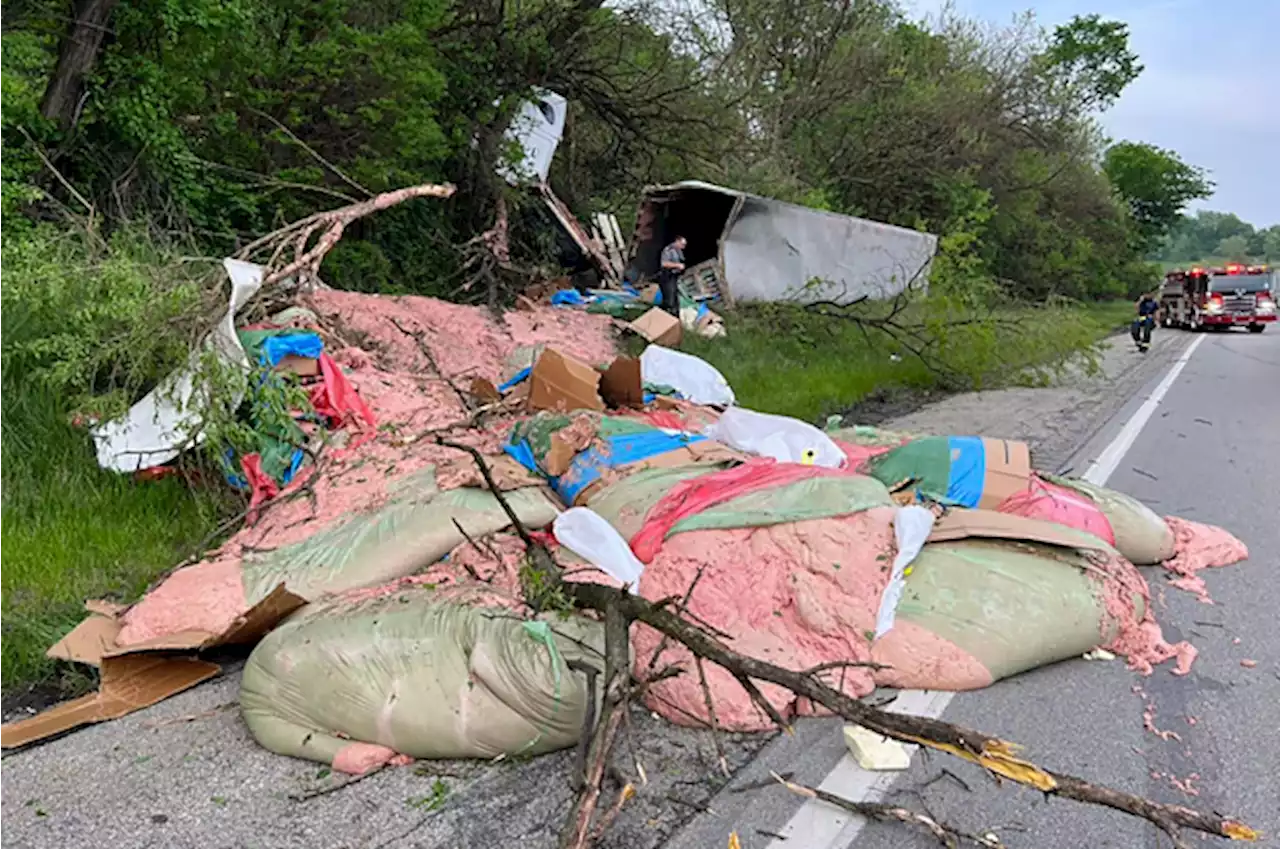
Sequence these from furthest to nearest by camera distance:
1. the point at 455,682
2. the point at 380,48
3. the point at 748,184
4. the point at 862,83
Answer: the point at 862,83 → the point at 748,184 → the point at 380,48 → the point at 455,682

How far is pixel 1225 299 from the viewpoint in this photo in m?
25.8

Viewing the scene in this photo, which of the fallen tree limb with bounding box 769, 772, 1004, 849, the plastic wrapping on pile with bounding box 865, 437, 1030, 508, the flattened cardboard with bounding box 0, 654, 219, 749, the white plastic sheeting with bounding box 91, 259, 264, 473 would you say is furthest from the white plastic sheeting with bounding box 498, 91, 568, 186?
the fallen tree limb with bounding box 769, 772, 1004, 849

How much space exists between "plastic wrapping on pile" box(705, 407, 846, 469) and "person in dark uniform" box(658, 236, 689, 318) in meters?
5.75

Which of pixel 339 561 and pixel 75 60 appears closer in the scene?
pixel 339 561

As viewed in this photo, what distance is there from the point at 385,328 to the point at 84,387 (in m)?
2.25

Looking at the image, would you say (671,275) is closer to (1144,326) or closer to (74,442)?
(74,442)

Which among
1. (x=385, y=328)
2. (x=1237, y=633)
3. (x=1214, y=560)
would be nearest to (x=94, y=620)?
(x=385, y=328)

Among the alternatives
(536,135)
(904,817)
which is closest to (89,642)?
(904,817)

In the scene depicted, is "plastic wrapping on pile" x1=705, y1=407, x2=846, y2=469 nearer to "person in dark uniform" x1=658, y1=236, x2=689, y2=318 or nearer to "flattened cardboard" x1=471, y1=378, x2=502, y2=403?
"flattened cardboard" x1=471, y1=378, x2=502, y2=403

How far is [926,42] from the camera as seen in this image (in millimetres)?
22859

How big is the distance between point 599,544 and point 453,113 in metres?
8.62

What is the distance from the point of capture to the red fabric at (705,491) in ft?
12.5

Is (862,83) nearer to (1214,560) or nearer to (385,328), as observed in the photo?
(385,328)

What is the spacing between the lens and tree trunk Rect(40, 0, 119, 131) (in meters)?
7.51
